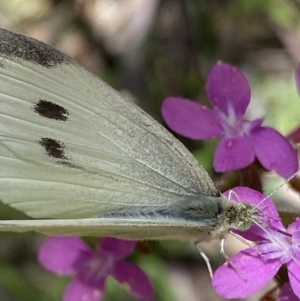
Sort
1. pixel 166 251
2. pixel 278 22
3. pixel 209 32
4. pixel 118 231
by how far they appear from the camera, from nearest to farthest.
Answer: pixel 118 231 < pixel 166 251 < pixel 278 22 < pixel 209 32

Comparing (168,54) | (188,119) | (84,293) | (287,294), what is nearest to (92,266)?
(84,293)

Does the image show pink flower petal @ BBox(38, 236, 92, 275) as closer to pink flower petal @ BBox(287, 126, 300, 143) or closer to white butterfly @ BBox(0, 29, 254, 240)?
white butterfly @ BBox(0, 29, 254, 240)

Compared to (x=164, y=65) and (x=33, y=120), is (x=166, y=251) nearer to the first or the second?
(x=164, y=65)

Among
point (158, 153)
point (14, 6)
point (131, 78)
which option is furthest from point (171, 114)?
point (14, 6)

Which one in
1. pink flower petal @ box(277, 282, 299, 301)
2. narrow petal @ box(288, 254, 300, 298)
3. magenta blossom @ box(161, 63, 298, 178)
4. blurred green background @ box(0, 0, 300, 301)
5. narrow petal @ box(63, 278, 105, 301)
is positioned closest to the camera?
narrow petal @ box(288, 254, 300, 298)

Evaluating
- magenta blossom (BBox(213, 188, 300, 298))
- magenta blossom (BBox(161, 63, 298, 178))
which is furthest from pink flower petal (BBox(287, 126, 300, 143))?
magenta blossom (BBox(213, 188, 300, 298))

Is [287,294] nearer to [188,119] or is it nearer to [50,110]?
[188,119]
